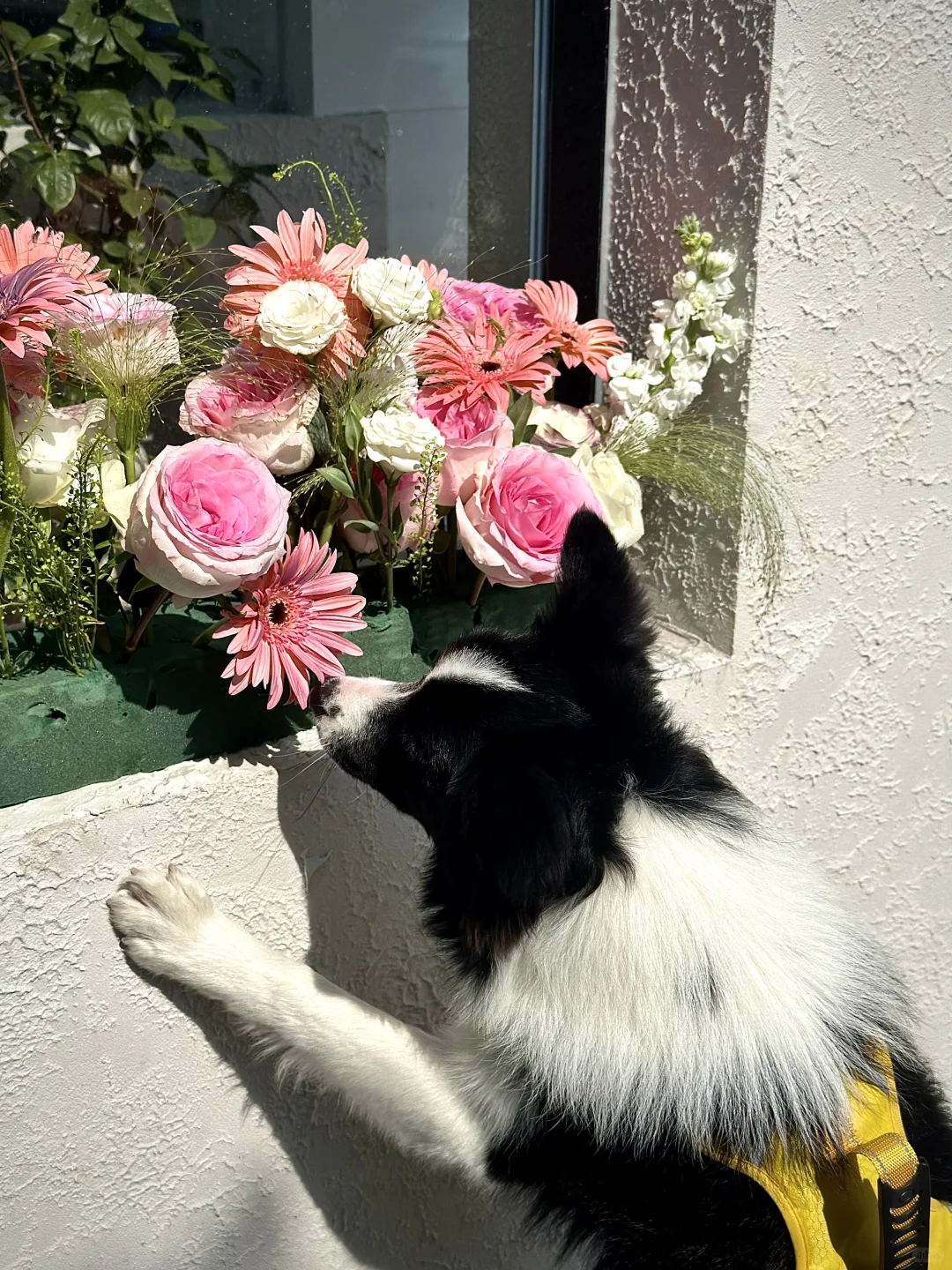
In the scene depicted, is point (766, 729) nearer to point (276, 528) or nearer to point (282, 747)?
point (282, 747)

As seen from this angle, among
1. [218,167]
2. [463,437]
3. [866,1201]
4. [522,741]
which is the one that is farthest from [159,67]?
[866,1201]

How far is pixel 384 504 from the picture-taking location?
1369 mm

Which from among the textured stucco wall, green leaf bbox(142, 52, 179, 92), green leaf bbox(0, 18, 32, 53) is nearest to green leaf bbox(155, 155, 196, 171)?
green leaf bbox(142, 52, 179, 92)

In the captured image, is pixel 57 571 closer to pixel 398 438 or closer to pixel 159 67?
pixel 398 438

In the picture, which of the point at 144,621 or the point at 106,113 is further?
the point at 106,113

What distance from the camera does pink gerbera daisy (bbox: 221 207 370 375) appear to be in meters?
1.29

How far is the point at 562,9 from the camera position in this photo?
5.65 ft

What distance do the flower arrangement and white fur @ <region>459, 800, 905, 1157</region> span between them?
41cm

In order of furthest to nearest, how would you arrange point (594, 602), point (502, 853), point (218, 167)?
point (218, 167) → point (594, 602) → point (502, 853)

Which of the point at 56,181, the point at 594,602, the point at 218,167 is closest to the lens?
the point at 594,602

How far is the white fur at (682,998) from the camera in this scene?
3.67ft

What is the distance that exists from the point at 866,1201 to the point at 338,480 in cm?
102

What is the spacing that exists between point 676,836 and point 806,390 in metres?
0.89

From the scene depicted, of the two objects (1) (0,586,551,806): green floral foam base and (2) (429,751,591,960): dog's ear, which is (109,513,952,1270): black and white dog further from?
(1) (0,586,551,806): green floral foam base
